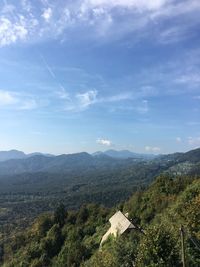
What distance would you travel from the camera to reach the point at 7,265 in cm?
7812

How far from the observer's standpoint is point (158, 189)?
85.9 metres

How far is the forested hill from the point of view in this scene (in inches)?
1355

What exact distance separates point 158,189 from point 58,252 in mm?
24256

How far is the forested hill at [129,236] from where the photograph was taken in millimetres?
34406

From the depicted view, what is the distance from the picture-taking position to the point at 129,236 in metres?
46.6

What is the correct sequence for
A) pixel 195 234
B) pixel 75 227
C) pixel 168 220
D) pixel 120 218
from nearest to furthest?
pixel 195 234 → pixel 168 220 → pixel 120 218 → pixel 75 227

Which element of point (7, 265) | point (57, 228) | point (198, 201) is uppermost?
point (198, 201)

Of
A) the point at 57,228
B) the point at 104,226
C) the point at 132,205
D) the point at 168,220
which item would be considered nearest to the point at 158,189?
the point at 132,205

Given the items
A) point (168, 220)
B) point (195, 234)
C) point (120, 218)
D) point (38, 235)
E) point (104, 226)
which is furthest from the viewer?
point (38, 235)

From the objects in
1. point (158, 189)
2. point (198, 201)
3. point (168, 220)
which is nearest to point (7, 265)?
point (158, 189)

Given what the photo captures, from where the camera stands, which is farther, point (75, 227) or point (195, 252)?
point (75, 227)

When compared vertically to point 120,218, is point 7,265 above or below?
→ below

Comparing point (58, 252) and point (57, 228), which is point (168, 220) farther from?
point (57, 228)

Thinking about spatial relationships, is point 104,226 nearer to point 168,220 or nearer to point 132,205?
point 132,205
